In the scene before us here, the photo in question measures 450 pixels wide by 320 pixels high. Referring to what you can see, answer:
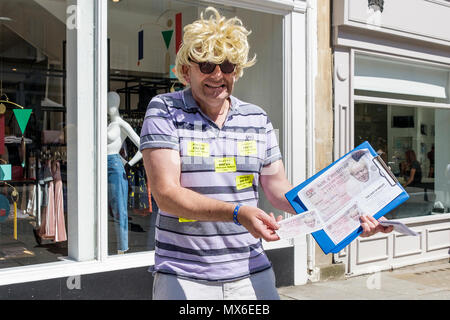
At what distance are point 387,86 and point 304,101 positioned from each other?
1.77m

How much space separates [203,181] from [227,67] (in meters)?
0.45

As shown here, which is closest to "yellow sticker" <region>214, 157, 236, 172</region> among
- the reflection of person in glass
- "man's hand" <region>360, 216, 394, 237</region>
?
"man's hand" <region>360, 216, 394, 237</region>

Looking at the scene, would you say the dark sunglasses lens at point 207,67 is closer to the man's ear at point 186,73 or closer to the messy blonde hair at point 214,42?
the messy blonde hair at point 214,42

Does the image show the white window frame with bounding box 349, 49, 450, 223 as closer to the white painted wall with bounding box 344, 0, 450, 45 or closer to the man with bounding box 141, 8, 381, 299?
the white painted wall with bounding box 344, 0, 450, 45

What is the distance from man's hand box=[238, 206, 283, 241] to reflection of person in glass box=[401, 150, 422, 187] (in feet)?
21.3

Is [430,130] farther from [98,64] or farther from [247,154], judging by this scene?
[247,154]

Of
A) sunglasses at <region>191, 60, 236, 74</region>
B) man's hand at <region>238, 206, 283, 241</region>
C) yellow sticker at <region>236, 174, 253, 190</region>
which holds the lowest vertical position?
man's hand at <region>238, 206, 283, 241</region>

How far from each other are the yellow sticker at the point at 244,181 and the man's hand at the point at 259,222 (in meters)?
0.25

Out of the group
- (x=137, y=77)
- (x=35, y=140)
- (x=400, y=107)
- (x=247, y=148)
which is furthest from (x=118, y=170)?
(x=400, y=107)

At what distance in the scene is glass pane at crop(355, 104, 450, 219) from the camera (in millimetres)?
7285

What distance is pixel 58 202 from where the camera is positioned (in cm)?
517
